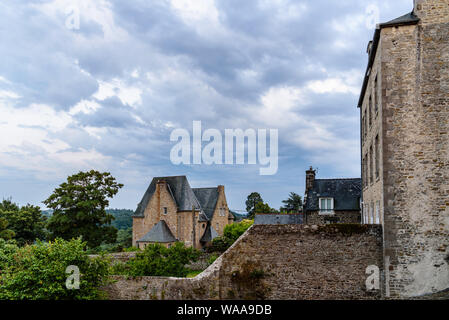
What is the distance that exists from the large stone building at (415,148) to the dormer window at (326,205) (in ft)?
52.9

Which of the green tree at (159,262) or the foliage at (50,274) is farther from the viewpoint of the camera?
the green tree at (159,262)

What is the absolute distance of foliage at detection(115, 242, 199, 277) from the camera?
16734 millimetres

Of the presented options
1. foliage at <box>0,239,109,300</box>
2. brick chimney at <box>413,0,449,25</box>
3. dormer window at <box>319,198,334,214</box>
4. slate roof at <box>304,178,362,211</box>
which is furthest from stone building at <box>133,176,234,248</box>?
brick chimney at <box>413,0,449,25</box>

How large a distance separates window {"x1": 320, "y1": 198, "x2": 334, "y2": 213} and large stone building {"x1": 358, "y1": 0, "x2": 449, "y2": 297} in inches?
635

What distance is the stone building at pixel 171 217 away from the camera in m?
38.9

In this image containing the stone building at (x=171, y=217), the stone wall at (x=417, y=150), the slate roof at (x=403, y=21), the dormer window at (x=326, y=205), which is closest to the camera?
the stone wall at (x=417, y=150)

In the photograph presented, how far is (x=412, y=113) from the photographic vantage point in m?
12.0

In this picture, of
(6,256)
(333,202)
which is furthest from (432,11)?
(6,256)

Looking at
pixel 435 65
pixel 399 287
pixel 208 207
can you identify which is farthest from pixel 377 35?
pixel 208 207

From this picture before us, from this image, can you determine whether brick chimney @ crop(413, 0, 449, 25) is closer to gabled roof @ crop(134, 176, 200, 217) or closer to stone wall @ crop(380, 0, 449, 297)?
stone wall @ crop(380, 0, 449, 297)

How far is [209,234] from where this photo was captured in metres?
41.5

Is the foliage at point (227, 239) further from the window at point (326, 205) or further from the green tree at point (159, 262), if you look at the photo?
the green tree at point (159, 262)

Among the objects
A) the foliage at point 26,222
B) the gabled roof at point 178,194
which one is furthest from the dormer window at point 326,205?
the foliage at point 26,222
